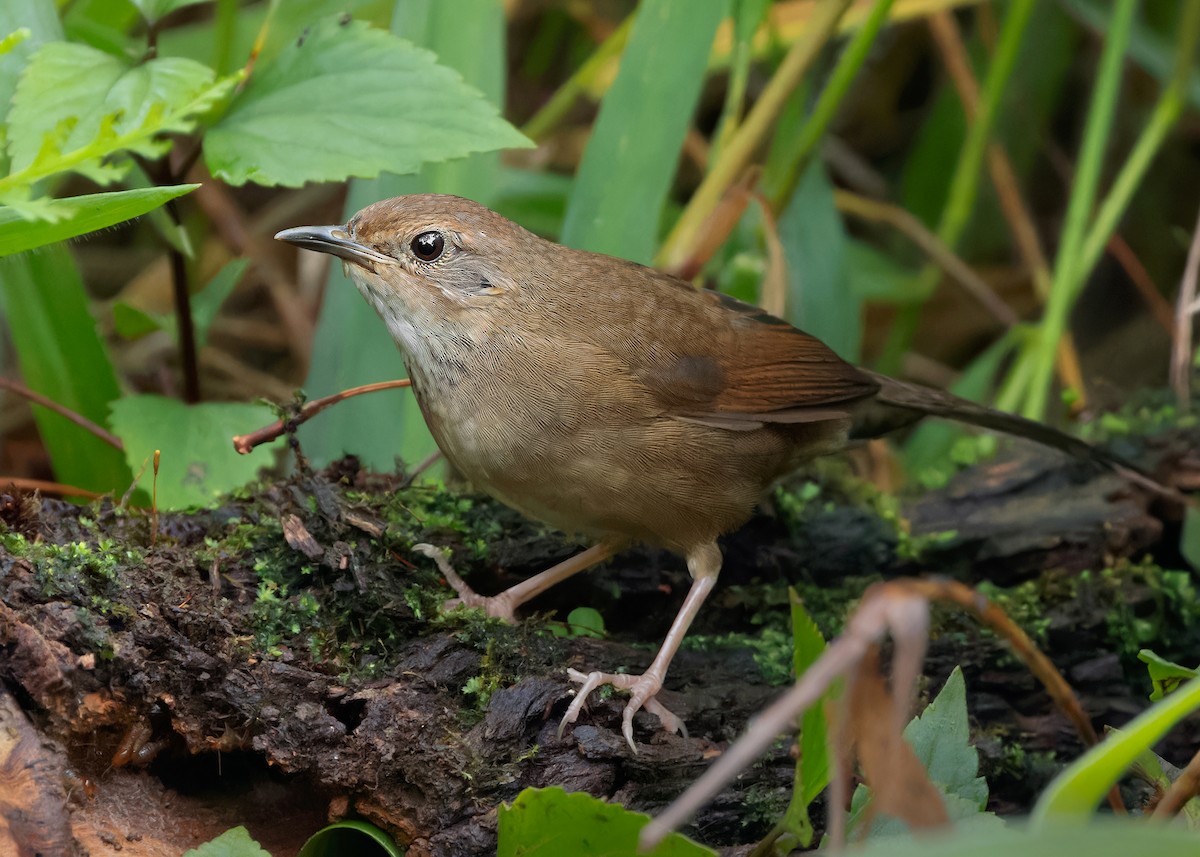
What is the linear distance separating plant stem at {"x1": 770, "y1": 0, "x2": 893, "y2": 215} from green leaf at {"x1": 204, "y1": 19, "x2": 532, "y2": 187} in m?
1.69

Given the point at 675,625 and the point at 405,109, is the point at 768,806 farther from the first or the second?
the point at 405,109

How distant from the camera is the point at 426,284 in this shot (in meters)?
3.34

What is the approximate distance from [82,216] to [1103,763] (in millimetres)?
2116

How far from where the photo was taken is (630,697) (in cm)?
283

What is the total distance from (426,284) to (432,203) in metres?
0.26

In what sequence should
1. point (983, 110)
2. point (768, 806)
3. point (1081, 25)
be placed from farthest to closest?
point (1081, 25) < point (983, 110) < point (768, 806)

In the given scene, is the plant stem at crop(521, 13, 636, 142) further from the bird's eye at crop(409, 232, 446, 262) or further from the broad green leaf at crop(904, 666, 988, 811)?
the broad green leaf at crop(904, 666, 988, 811)

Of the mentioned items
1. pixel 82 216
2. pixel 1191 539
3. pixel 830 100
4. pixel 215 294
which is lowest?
pixel 1191 539

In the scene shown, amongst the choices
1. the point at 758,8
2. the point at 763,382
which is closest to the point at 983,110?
the point at 758,8

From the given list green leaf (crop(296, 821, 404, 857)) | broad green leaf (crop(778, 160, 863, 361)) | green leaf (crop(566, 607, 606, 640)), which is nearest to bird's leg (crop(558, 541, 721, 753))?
green leaf (crop(566, 607, 606, 640))

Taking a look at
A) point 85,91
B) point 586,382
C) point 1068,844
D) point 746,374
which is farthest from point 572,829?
point 85,91

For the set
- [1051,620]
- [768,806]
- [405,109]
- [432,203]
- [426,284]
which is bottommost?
[768,806]

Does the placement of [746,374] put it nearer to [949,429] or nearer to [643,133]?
[643,133]

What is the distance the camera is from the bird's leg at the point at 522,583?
313cm
